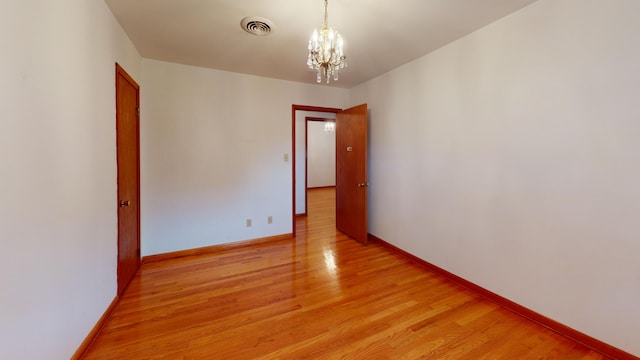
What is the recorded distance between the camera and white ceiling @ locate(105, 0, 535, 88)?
200cm

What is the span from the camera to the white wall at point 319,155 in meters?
9.23

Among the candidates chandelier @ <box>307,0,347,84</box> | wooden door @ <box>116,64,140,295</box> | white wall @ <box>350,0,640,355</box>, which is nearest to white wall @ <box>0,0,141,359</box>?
wooden door @ <box>116,64,140,295</box>

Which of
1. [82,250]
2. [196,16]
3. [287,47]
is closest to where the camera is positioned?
[82,250]

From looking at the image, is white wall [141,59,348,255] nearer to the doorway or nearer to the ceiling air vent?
the doorway

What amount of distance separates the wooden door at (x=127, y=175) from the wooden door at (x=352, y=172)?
2.89 meters

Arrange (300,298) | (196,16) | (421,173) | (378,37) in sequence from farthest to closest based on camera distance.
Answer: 1. (421,173)
2. (378,37)
3. (300,298)
4. (196,16)

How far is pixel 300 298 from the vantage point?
7.74 ft

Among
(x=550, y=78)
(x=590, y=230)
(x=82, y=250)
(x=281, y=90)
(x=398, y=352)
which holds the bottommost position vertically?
(x=398, y=352)

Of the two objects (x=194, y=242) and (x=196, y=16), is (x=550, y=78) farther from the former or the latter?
(x=194, y=242)

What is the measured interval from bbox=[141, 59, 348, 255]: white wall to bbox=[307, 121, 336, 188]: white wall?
16.8 ft

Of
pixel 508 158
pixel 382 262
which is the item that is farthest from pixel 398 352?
pixel 508 158

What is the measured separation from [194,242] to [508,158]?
379 cm

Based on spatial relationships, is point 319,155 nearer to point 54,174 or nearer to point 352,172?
point 352,172

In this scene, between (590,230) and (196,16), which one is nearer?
(590,230)
